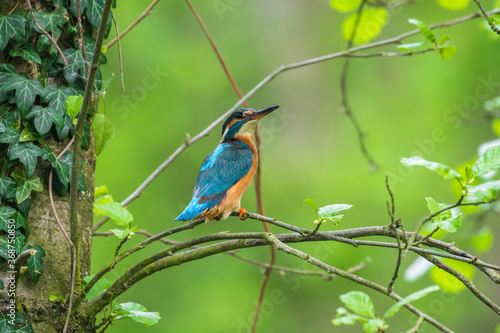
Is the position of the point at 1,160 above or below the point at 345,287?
below

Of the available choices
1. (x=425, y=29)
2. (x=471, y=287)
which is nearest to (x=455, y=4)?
(x=425, y=29)

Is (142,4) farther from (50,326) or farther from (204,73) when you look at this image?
(50,326)

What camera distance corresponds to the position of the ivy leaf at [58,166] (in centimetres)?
211

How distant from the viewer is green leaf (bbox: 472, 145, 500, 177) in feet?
5.36

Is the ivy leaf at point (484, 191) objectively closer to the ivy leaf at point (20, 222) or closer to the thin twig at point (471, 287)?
the thin twig at point (471, 287)

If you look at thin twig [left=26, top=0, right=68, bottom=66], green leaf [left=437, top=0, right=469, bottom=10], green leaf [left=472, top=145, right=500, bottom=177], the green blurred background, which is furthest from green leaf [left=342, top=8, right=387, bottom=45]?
the green blurred background

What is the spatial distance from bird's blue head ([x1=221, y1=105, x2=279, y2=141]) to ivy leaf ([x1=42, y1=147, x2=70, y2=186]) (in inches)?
49.9

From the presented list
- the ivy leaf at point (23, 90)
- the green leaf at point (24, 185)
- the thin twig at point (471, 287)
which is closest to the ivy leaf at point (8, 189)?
the green leaf at point (24, 185)

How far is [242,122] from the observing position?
326 centimetres

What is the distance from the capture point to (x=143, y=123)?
24.7 feet

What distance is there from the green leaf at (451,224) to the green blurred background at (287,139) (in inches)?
214

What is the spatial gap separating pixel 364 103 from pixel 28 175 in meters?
7.04

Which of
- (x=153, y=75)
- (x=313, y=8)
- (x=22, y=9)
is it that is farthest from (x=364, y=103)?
(x=22, y=9)

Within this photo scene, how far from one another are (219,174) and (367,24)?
3.39ft
